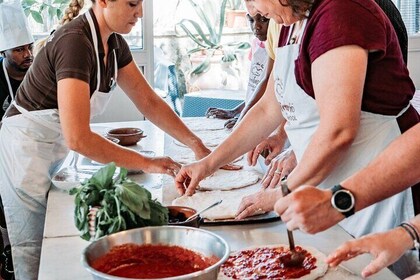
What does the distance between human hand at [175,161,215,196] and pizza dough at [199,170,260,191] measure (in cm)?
11

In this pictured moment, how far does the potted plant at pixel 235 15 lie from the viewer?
6.36 metres

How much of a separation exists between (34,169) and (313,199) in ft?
4.50

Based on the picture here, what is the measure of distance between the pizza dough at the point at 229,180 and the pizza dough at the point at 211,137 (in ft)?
1.69

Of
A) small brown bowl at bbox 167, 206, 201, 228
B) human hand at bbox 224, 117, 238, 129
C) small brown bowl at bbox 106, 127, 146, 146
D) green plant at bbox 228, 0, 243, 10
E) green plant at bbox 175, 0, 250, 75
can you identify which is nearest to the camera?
small brown bowl at bbox 167, 206, 201, 228

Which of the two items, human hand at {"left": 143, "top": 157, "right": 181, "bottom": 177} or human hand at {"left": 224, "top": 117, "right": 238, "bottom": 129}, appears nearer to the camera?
human hand at {"left": 143, "top": 157, "right": 181, "bottom": 177}

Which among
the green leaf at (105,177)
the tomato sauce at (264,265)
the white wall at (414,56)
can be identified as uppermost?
the green leaf at (105,177)

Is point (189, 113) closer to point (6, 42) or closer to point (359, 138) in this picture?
point (6, 42)

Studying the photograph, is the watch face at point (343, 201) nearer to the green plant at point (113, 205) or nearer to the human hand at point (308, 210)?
the human hand at point (308, 210)

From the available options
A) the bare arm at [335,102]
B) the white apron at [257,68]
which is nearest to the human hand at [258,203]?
the bare arm at [335,102]

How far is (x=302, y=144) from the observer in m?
2.00

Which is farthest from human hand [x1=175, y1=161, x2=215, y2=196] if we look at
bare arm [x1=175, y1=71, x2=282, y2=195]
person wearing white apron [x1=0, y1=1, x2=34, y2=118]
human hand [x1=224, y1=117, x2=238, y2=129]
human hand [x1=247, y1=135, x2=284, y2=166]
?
person wearing white apron [x1=0, y1=1, x2=34, y2=118]

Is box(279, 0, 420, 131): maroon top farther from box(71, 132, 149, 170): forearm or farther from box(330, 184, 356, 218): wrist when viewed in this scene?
box(71, 132, 149, 170): forearm

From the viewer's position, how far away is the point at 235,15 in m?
6.36

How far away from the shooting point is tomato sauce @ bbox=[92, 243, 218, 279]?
1381 mm
